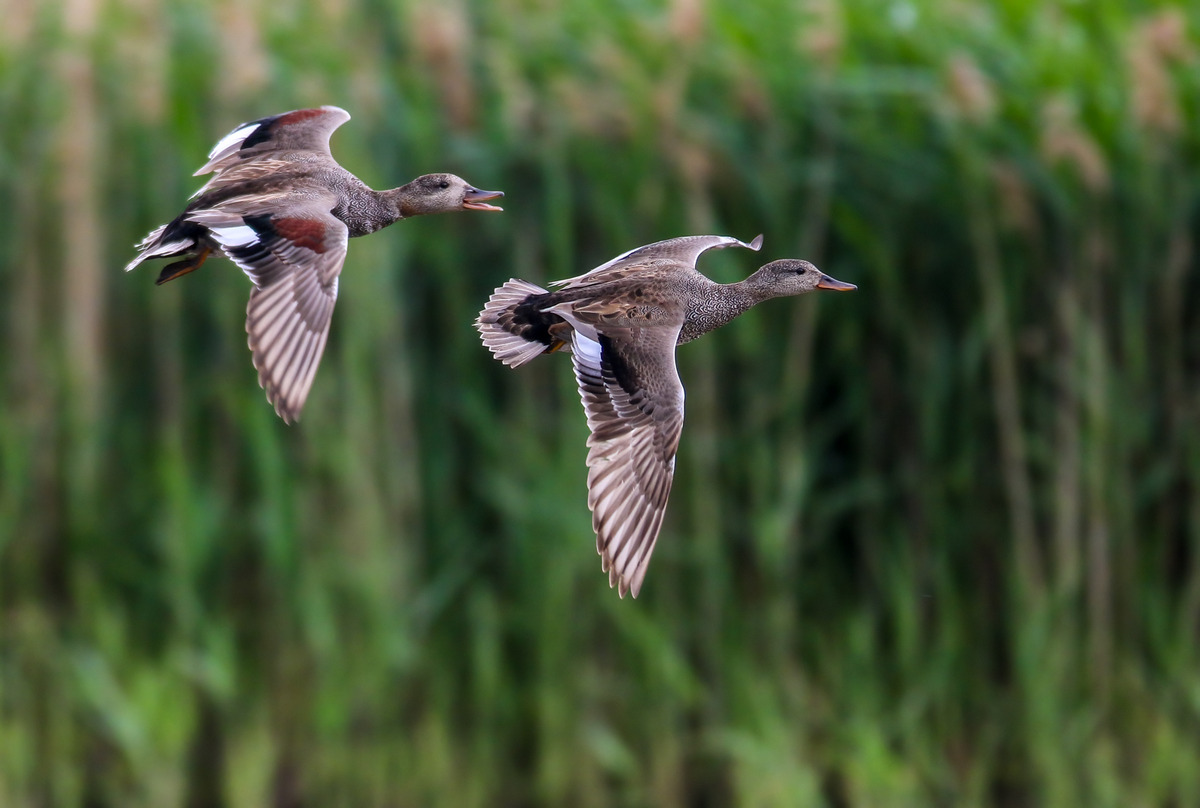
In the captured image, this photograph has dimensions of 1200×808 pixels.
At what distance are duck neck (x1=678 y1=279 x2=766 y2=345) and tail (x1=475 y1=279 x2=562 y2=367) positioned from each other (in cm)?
22

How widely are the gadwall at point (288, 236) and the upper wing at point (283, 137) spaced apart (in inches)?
8.3

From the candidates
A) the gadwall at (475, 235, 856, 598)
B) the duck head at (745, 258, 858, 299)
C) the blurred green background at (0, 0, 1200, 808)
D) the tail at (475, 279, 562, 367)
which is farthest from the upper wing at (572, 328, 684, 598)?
the blurred green background at (0, 0, 1200, 808)

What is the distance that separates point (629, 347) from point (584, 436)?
7.05 ft

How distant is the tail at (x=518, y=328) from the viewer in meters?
2.65

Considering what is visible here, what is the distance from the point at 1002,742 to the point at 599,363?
2.98m

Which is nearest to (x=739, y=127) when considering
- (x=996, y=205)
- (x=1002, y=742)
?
(x=996, y=205)

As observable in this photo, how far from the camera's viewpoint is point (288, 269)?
2.27 metres

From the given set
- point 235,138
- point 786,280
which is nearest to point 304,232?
point 235,138

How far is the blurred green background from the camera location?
469cm

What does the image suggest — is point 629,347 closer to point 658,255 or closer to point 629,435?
point 629,435

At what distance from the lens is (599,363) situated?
100 inches

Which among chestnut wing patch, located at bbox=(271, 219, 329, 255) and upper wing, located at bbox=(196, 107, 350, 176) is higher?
upper wing, located at bbox=(196, 107, 350, 176)

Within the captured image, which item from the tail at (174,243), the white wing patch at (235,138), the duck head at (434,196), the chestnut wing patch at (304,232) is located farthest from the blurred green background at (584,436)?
the chestnut wing patch at (304,232)

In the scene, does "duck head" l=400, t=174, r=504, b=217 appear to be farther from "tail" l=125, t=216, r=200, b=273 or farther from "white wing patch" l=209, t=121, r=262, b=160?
"white wing patch" l=209, t=121, r=262, b=160
